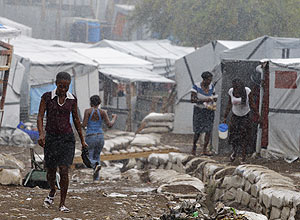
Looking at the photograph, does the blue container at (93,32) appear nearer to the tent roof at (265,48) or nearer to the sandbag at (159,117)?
the sandbag at (159,117)

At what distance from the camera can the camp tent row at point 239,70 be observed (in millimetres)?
10195

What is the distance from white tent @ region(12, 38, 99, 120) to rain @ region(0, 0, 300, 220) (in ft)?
0.11

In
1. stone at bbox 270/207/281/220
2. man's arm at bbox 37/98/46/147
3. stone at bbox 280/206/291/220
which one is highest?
man's arm at bbox 37/98/46/147

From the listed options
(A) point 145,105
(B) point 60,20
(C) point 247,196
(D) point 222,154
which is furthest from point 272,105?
(B) point 60,20

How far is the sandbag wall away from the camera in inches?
227

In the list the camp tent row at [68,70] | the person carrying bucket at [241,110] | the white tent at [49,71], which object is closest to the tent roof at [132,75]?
the camp tent row at [68,70]

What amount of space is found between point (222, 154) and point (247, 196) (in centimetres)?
419

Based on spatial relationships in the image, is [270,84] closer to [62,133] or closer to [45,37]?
[62,133]

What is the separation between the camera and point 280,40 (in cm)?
1383

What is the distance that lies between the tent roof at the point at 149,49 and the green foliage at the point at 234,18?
3.38 feet

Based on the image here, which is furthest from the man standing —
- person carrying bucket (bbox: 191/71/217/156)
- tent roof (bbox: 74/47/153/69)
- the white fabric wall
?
→ tent roof (bbox: 74/47/153/69)

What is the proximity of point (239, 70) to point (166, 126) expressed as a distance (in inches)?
236

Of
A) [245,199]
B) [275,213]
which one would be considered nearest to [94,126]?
[245,199]

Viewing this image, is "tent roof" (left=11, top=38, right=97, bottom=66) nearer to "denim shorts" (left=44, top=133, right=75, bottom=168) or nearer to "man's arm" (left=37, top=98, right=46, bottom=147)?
"man's arm" (left=37, top=98, right=46, bottom=147)
